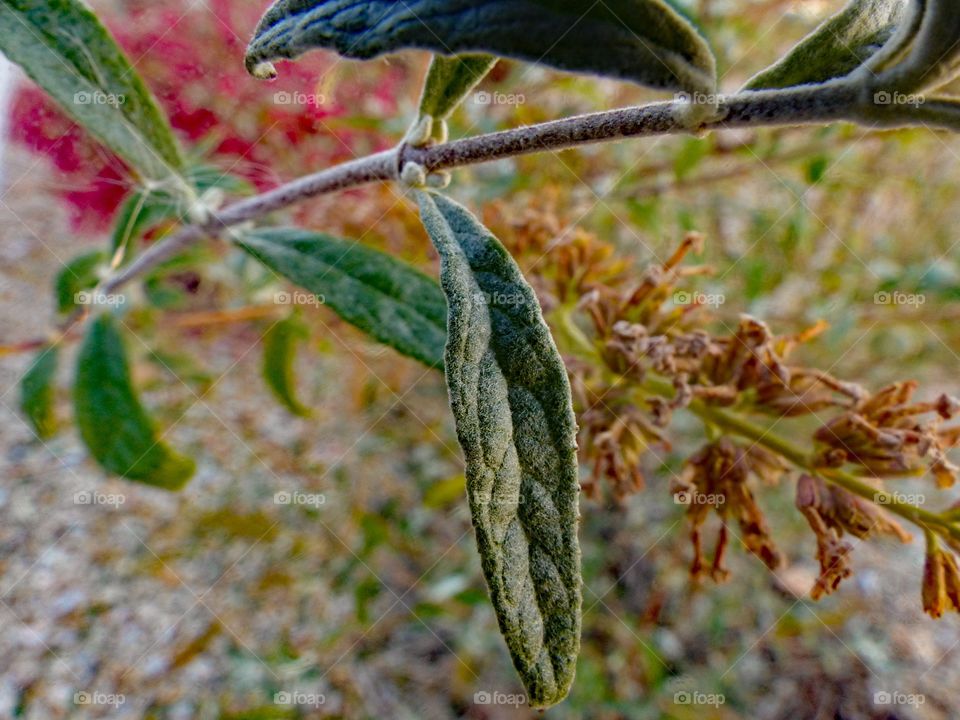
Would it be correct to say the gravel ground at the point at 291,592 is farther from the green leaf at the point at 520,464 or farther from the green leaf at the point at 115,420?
the green leaf at the point at 520,464

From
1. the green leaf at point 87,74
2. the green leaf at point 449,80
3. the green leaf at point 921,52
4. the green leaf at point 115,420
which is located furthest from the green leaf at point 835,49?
the green leaf at point 115,420

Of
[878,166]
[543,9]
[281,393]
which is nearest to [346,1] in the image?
[543,9]

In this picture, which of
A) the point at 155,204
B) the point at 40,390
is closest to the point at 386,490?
the point at 40,390

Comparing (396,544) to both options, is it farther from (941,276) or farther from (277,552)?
(941,276)

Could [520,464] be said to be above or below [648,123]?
below

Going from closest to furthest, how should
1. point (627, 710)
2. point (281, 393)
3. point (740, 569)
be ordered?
point (281, 393) < point (627, 710) < point (740, 569)

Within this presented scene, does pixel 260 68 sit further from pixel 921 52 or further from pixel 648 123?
pixel 921 52

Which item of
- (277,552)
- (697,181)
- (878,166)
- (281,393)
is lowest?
(277,552)
